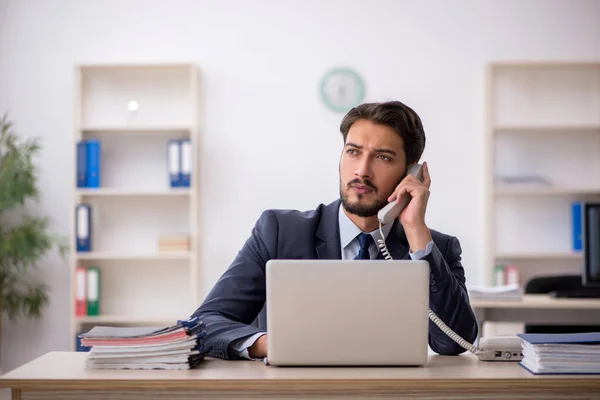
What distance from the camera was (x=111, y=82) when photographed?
17.6ft

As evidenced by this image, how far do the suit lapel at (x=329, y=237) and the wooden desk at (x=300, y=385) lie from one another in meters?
0.74

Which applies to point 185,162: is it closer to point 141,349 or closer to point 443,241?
point 443,241

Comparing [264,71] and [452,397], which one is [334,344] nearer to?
[452,397]

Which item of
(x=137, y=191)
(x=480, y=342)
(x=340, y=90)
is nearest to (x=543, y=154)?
(x=340, y=90)

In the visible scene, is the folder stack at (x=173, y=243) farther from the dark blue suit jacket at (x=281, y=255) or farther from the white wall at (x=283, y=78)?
the dark blue suit jacket at (x=281, y=255)

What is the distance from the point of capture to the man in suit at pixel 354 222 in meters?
2.22

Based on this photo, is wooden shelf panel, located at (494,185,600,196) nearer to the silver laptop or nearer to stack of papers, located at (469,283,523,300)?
stack of papers, located at (469,283,523,300)

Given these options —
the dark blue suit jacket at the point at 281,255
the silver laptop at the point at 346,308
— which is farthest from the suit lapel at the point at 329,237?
the silver laptop at the point at 346,308

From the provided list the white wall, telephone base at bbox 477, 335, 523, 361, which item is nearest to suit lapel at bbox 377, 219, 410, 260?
telephone base at bbox 477, 335, 523, 361

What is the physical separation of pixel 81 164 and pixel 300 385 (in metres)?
3.87

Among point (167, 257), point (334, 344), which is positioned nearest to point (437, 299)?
point (334, 344)

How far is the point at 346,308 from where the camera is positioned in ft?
5.26

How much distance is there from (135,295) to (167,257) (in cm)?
46

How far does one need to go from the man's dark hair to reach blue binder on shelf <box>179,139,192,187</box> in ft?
9.14
